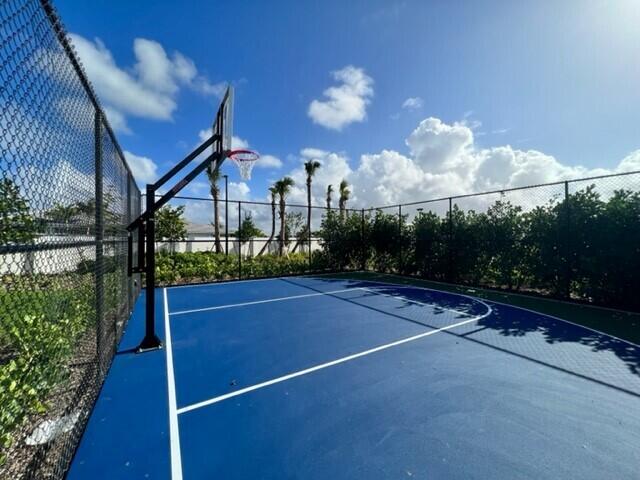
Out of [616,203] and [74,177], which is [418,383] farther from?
[616,203]

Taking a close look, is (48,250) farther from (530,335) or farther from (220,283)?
(220,283)

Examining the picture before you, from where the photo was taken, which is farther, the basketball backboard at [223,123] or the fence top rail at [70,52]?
the basketball backboard at [223,123]

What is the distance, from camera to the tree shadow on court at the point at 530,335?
10.9 ft

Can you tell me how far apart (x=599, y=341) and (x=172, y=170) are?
6.84m

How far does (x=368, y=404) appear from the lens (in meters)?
2.63

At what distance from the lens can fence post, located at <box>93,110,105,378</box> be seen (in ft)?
8.85

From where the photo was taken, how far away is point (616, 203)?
19.3ft

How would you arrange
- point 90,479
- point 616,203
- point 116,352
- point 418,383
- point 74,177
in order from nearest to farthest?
point 90,479
point 74,177
point 418,383
point 116,352
point 616,203

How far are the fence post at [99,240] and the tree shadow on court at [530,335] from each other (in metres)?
4.63

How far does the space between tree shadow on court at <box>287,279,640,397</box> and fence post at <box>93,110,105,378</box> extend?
182 inches

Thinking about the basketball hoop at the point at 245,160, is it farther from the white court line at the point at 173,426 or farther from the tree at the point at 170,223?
the tree at the point at 170,223

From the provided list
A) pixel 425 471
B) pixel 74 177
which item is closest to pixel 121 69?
pixel 74 177

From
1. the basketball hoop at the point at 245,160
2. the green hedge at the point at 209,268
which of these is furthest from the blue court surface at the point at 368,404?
the green hedge at the point at 209,268

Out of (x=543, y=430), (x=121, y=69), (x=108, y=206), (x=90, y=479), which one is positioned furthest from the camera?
(x=121, y=69)
